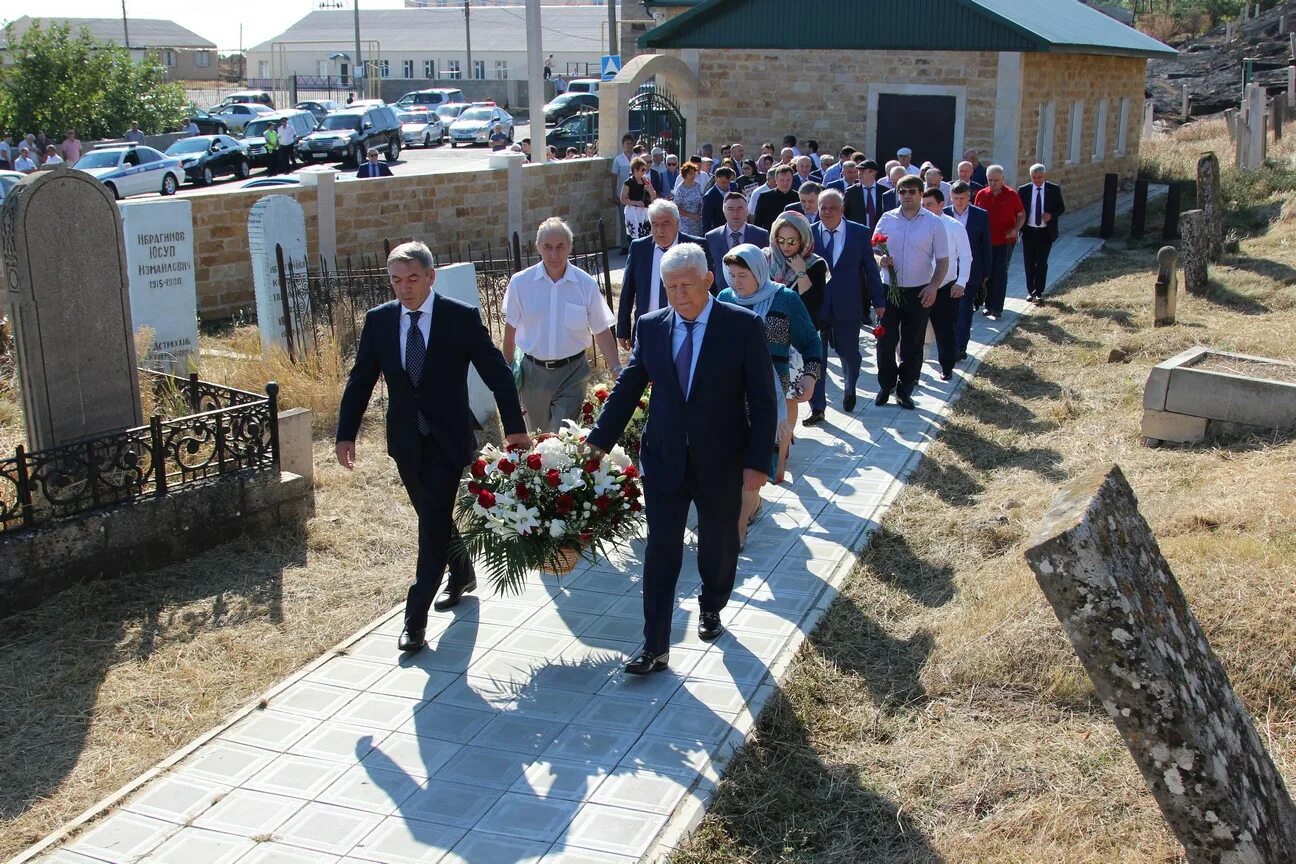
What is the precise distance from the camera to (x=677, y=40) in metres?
24.8

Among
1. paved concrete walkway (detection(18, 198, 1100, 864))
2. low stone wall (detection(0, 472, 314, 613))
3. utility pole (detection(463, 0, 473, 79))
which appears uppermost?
utility pole (detection(463, 0, 473, 79))

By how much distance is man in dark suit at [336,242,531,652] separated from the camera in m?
5.93

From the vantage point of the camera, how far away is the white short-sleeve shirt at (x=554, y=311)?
23.6 feet

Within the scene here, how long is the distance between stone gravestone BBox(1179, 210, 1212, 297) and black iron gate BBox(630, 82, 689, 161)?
10.6 metres

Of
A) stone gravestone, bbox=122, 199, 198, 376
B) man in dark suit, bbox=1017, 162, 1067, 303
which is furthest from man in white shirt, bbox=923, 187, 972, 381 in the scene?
stone gravestone, bbox=122, 199, 198, 376

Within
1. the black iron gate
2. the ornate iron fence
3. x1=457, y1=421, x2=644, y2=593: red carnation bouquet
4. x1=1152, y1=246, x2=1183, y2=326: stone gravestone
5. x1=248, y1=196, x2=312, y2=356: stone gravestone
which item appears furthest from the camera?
the black iron gate

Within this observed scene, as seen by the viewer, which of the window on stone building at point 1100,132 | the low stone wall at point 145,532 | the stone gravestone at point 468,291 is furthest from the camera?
the window on stone building at point 1100,132

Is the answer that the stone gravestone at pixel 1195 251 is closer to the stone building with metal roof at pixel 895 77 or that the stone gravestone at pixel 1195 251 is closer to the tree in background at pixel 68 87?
the stone building with metal roof at pixel 895 77

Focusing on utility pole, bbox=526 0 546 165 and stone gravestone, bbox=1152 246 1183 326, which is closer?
stone gravestone, bbox=1152 246 1183 326

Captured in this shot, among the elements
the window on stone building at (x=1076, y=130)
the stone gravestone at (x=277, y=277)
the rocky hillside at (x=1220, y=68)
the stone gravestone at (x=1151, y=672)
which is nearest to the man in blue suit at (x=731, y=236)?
the stone gravestone at (x=277, y=277)

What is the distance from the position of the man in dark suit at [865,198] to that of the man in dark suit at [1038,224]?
1856 millimetres

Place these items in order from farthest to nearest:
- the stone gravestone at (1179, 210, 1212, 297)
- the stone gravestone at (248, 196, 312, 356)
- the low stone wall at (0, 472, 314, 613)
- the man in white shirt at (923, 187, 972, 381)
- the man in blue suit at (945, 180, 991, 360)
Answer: the stone gravestone at (1179, 210, 1212, 297), the man in blue suit at (945, 180, 991, 360), the stone gravestone at (248, 196, 312, 356), the man in white shirt at (923, 187, 972, 381), the low stone wall at (0, 472, 314, 613)

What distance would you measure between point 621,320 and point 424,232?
11475mm

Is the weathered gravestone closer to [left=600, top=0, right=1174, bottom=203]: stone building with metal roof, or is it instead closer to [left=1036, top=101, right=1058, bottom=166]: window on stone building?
[left=600, top=0, right=1174, bottom=203]: stone building with metal roof
